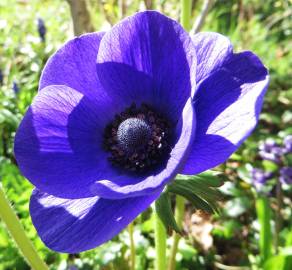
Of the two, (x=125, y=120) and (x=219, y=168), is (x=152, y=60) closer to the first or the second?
(x=125, y=120)

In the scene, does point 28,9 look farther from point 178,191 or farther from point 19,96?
point 178,191

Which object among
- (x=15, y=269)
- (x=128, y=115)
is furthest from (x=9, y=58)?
(x=128, y=115)

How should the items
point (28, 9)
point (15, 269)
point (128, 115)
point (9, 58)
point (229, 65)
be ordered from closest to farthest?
1. point (229, 65)
2. point (128, 115)
3. point (15, 269)
4. point (9, 58)
5. point (28, 9)

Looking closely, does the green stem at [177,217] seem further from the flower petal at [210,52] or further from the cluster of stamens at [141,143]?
the flower petal at [210,52]

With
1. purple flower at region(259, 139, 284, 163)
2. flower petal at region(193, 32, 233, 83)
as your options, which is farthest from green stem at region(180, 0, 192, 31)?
purple flower at region(259, 139, 284, 163)

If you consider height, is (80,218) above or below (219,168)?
above

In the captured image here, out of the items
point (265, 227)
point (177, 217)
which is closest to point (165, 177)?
point (177, 217)
